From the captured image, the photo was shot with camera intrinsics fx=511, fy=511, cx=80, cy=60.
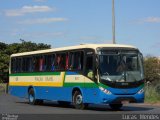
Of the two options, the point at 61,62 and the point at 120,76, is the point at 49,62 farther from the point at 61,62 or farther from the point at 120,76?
the point at 120,76

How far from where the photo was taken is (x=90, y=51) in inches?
929

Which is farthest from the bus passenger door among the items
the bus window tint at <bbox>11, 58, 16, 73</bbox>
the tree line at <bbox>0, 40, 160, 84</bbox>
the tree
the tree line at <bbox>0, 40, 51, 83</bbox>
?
the tree line at <bbox>0, 40, 51, 83</bbox>

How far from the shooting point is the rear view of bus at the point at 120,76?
2280 cm

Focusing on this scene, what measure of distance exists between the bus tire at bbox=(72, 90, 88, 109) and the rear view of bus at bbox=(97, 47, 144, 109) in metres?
1.85

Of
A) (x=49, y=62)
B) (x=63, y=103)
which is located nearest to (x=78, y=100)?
(x=49, y=62)

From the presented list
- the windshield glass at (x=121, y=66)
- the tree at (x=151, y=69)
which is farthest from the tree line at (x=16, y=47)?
the windshield glass at (x=121, y=66)

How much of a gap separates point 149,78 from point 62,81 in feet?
163

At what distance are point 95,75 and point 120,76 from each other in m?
1.13

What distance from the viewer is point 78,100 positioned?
2473 centimetres

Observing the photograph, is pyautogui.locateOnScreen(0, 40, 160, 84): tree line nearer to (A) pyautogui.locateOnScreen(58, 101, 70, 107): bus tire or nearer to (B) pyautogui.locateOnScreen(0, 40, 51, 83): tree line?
(B) pyautogui.locateOnScreen(0, 40, 51, 83): tree line

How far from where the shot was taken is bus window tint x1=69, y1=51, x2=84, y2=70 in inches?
957

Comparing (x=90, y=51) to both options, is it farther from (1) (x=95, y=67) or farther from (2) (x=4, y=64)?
(2) (x=4, y=64)

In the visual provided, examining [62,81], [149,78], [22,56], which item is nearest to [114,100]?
[62,81]

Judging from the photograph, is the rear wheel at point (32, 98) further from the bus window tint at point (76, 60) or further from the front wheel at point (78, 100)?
the bus window tint at point (76, 60)
